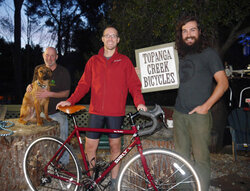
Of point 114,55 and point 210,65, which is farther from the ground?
point 114,55

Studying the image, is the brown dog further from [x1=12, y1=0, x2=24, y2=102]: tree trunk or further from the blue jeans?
[x1=12, y1=0, x2=24, y2=102]: tree trunk

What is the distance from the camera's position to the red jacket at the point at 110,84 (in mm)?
3250

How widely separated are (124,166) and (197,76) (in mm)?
1456

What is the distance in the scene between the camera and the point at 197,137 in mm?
2859

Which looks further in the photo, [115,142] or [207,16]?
[207,16]

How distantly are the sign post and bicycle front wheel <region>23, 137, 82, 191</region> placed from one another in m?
1.74

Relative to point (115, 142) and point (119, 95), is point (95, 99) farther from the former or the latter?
point (115, 142)

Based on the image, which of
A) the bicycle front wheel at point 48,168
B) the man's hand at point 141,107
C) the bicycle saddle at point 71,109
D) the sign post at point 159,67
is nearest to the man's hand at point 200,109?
the man's hand at point 141,107

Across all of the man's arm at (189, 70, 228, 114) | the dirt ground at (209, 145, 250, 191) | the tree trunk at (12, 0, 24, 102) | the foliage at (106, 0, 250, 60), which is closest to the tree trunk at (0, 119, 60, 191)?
the man's arm at (189, 70, 228, 114)

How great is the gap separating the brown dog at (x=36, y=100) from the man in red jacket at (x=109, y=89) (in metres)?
0.89

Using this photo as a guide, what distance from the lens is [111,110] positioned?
3248 millimetres

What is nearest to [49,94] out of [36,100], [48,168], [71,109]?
[36,100]

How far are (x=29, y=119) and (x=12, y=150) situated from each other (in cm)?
66

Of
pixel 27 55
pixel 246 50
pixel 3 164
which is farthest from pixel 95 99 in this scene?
pixel 27 55
